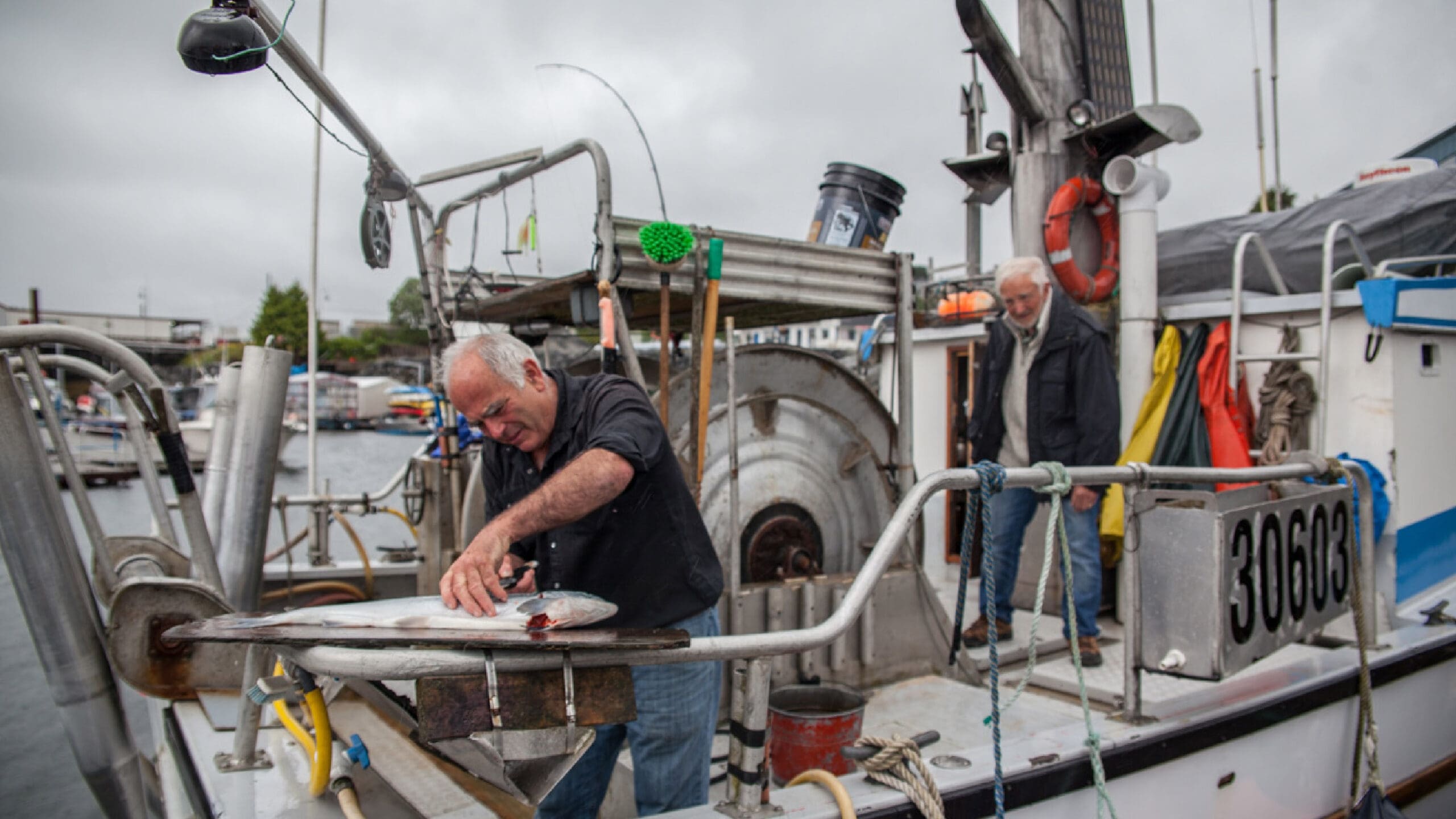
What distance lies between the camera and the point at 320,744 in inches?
90.7

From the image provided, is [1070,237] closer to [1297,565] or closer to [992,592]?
[1297,565]

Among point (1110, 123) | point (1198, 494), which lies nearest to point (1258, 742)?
point (1198, 494)

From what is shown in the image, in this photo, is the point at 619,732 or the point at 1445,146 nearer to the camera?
the point at 619,732

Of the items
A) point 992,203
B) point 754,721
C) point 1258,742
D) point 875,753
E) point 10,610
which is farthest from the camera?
point 10,610

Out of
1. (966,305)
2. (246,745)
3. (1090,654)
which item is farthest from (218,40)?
(966,305)

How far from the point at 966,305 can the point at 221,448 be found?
15.8 ft

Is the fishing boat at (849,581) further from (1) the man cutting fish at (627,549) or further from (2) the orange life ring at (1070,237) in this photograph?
(1) the man cutting fish at (627,549)

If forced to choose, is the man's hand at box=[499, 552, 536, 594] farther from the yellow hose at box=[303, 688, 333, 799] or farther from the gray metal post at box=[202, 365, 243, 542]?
the gray metal post at box=[202, 365, 243, 542]

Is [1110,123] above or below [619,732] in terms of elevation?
above

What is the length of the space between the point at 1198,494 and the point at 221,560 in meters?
3.61

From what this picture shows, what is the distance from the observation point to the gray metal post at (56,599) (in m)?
2.59

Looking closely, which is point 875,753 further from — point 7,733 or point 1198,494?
point 7,733

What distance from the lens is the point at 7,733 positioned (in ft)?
19.5

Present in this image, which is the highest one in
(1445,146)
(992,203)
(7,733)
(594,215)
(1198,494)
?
(1445,146)
